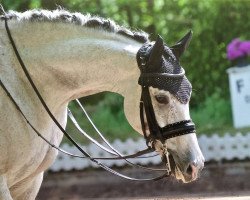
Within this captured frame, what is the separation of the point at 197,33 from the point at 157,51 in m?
10.9

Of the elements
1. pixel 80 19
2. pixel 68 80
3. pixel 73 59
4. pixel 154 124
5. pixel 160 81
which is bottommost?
pixel 154 124

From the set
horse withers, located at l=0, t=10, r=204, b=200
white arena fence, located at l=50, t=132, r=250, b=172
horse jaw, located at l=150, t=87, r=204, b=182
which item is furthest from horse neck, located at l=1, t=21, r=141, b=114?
white arena fence, located at l=50, t=132, r=250, b=172

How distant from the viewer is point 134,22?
664 inches

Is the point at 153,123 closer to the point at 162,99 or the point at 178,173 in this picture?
the point at 162,99

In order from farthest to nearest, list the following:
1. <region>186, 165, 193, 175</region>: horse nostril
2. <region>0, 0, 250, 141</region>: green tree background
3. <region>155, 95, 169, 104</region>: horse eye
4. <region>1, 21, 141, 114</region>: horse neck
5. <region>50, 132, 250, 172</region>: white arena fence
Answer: <region>0, 0, 250, 141</region>: green tree background → <region>50, 132, 250, 172</region>: white arena fence → <region>1, 21, 141, 114</region>: horse neck → <region>155, 95, 169, 104</region>: horse eye → <region>186, 165, 193, 175</region>: horse nostril

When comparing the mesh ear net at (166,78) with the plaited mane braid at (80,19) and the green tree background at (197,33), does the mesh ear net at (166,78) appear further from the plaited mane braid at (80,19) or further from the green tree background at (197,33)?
the green tree background at (197,33)

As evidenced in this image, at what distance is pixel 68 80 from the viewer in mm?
4734

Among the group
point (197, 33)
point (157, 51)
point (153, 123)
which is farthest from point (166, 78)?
point (197, 33)

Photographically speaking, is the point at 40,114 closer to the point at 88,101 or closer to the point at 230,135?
the point at 230,135

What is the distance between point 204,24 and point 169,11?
1.45 m

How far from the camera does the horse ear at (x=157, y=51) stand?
14.2ft

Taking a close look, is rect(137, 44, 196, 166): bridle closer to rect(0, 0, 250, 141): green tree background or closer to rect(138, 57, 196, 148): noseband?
rect(138, 57, 196, 148): noseband

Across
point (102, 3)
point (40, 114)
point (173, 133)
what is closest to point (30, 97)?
point (40, 114)

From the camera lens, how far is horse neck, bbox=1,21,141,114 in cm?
456
